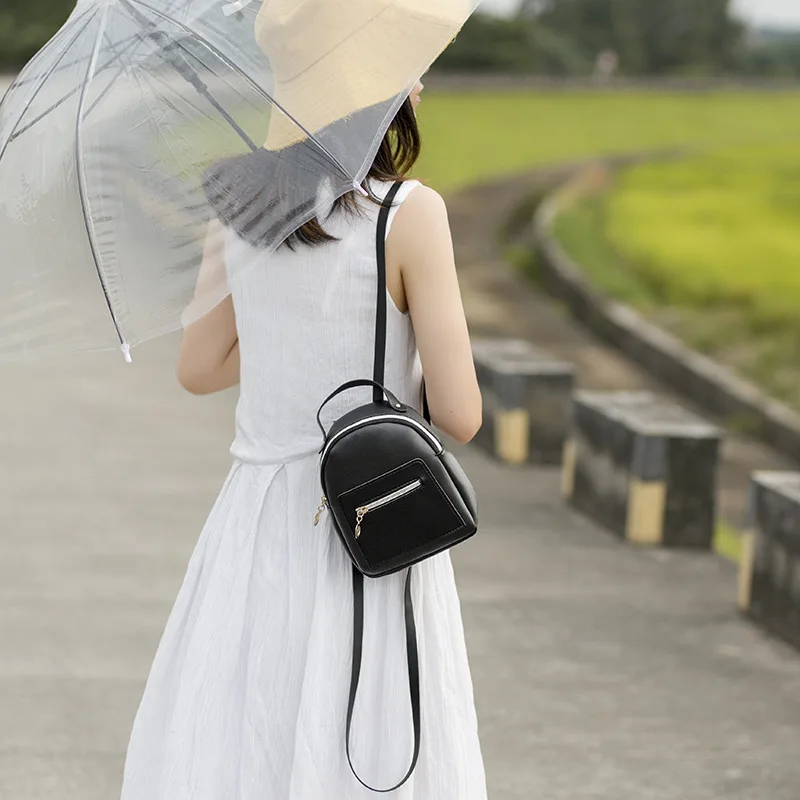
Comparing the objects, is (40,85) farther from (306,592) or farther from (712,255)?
(712,255)

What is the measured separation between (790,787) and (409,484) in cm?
204

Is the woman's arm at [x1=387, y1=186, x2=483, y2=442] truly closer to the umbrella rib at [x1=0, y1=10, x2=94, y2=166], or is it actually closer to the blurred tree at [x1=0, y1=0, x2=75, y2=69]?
the umbrella rib at [x1=0, y1=10, x2=94, y2=166]

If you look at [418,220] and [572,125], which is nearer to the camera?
[418,220]

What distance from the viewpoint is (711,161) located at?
27016 mm

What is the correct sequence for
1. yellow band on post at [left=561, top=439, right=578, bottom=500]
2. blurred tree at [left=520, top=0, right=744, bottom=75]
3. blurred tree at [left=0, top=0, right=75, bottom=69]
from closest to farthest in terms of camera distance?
yellow band on post at [left=561, top=439, right=578, bottom=500]
blurred tree at [left=0, top=0, right=75, bottom=69]
blurred tree at [left=520, top=0, right=744, bottom=75]

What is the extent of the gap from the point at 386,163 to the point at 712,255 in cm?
1294

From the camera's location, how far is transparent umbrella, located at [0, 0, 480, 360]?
2.44m

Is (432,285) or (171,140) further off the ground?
(171,140)

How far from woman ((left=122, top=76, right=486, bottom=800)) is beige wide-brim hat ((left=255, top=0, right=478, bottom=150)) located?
0.34 ft

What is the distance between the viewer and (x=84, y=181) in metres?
2.69

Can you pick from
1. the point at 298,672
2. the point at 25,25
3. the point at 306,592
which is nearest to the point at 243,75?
the point at 306,592

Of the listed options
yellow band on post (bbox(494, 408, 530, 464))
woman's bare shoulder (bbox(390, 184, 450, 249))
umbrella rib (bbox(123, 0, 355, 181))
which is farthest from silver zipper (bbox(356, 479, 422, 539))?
yellow band on post (bbox(494, 408, 530, 464))

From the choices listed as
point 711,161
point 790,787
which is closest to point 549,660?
point 790,787

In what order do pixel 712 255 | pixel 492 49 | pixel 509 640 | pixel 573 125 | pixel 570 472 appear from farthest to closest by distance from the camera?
1. pixel 492 49
2. pixel 573 125
3. pixel 712 255
4. pixel 570 472
5. pixel 509 640
